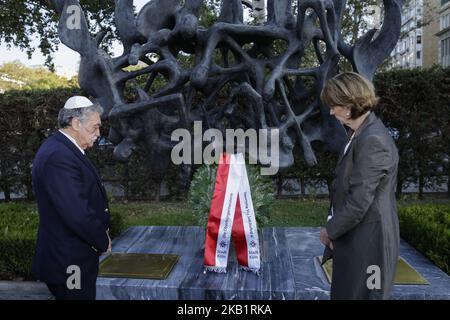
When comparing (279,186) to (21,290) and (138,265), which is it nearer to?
(138,265)

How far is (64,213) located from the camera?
8.50ft

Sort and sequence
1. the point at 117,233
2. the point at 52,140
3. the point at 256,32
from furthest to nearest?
1. the point at 117,233
2. the point at 256,32
3. the point at 52,140

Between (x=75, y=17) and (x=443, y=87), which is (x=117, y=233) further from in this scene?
(x=443, y=87)

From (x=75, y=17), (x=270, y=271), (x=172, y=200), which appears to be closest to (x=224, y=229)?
(x=270, y=271)

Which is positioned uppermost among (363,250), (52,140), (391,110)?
(391,110)

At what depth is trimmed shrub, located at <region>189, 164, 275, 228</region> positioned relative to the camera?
461 cm

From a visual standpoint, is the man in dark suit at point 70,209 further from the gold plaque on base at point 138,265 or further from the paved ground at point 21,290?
the paved ground at point 21,290

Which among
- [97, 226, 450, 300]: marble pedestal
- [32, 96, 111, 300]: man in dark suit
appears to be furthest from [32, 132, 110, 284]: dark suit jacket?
[97, 226, 450, 300]: marble pedestal

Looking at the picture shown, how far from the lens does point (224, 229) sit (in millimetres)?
4039

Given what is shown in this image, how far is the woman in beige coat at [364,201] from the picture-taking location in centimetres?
234

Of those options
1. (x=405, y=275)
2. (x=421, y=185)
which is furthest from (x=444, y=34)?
(x=405, y=275)

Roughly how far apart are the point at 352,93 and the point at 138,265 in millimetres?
2887

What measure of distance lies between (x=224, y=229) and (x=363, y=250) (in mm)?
1794

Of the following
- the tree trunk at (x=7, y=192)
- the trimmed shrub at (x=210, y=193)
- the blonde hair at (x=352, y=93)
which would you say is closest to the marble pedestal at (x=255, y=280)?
the trimmed shrub at (x=210, y=193)
